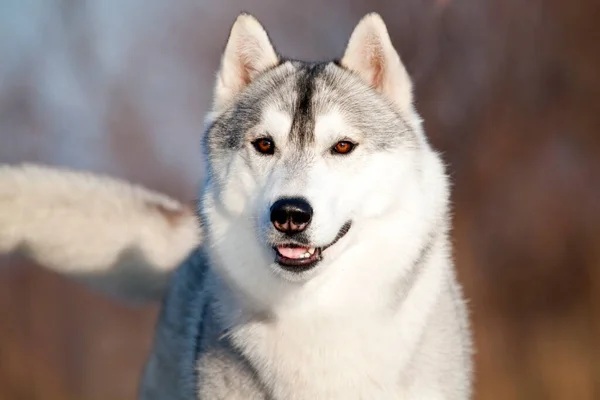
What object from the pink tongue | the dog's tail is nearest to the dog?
the pink tongue

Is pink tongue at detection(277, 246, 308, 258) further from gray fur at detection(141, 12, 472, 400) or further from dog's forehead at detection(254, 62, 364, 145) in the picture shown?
dog's forehead at detection(254, 62, 364, 145)

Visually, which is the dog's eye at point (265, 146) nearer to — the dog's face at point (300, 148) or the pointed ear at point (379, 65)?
the dog's face at point (300, 148)

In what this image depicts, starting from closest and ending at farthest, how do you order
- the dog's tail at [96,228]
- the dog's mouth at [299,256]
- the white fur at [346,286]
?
the dog's mouth at [299,256]
the white fur at [346,286]
the dog's tail at [96,228]

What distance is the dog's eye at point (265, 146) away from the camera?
98.2 inches

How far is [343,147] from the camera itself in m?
2.47


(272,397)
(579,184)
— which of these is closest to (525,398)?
(579,184)

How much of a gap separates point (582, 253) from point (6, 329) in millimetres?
5432

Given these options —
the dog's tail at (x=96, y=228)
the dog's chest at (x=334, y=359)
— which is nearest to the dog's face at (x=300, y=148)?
the dog's chest at (x=334, y=359)

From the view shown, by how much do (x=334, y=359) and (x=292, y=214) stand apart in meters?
0.51

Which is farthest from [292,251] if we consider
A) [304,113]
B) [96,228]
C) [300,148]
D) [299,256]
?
[96,228]

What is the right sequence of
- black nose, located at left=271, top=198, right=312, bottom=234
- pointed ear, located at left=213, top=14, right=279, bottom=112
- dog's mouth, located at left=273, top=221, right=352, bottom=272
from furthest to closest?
pointed ear, located at left=213, top=14, right=279, bottom=112
dog's mouth, located at left=273, top=221, right=352, bottom=272
black nose, located at left=271, top=198, right=312, bottom=234

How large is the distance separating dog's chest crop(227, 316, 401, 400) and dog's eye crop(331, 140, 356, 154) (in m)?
0.50

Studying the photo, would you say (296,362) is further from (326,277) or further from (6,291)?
(6,291)

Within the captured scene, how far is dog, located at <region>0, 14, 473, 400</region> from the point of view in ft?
7.80
